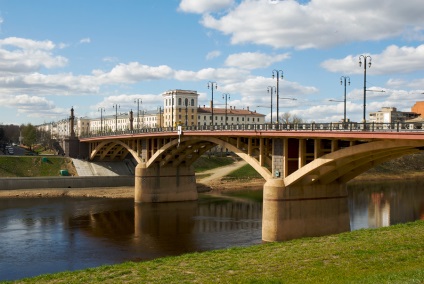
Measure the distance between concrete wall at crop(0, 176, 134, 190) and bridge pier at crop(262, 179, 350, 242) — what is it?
146 ft

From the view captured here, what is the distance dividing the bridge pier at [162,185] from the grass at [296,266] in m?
39.2

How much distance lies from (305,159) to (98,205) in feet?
111

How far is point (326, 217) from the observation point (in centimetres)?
3775

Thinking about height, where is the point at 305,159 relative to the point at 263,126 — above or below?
below

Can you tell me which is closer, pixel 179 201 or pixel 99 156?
pixel 179 201

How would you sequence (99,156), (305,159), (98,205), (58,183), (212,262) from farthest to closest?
(99,156), (58,183), (98,205), (305,159), (212,262)

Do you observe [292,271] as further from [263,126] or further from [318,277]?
[263,126]

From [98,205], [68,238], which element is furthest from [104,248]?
[98,205]

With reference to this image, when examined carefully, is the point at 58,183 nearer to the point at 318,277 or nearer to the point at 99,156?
the point at 99,156

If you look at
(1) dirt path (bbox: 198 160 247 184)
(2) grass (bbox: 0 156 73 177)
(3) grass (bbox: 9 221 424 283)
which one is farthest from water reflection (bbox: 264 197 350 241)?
(2) grass (bbox: 0 156 73 177)

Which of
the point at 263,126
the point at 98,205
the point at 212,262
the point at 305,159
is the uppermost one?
the point at 263,126

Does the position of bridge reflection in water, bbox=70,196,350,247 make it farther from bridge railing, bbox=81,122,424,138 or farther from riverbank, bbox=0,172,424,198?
riverbank, bbox=0,172,424,198

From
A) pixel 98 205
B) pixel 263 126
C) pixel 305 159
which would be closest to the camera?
pixel 305 159

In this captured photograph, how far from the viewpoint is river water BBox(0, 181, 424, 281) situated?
33.2 metres
